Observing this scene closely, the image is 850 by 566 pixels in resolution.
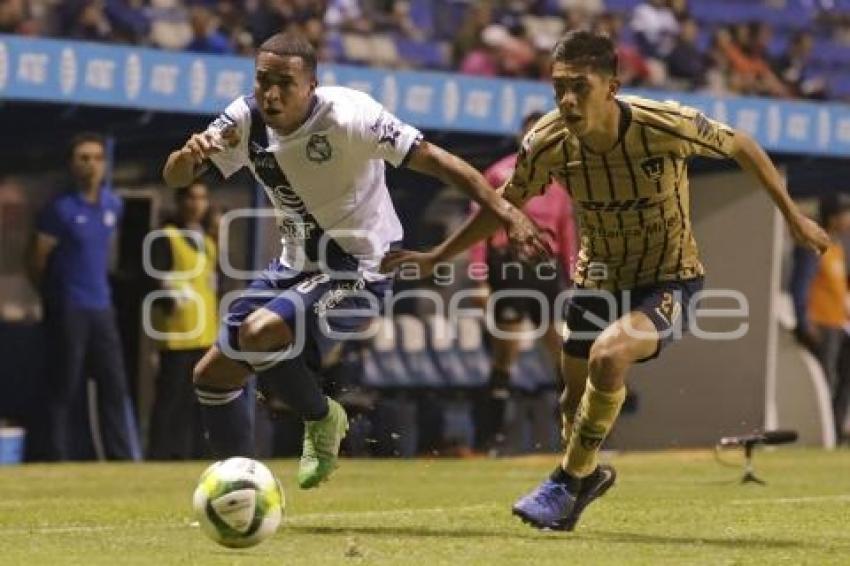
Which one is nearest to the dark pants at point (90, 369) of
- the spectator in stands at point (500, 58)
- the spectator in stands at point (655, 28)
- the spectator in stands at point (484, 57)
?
the spectator in stands at point (484, 57)

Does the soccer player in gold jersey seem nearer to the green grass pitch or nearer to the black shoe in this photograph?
the black shoe

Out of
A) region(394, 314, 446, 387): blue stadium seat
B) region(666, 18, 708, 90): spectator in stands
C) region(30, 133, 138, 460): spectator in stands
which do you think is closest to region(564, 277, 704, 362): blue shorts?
region(30, 133, 138, 460): spectator in stands

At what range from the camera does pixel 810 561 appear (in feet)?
29.1

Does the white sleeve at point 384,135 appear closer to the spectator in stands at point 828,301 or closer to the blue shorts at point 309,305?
the blue shorts at point 309,305

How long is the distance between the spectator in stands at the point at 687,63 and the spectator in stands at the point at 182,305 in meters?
7.04

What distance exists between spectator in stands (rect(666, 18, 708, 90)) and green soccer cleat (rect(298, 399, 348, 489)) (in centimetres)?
1252

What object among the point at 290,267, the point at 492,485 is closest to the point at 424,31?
the point at 492,485

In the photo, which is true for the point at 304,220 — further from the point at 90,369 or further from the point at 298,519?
the point at 90,369

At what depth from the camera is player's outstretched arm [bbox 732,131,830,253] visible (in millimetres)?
9367

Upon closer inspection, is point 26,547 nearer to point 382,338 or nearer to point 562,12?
point 382,338

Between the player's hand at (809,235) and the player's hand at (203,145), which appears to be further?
the player's hand at (203,145)

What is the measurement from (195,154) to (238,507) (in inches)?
64.4

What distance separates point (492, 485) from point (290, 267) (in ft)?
11.9

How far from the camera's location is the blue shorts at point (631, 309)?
998cm
